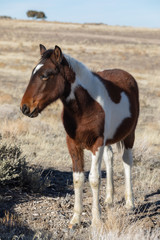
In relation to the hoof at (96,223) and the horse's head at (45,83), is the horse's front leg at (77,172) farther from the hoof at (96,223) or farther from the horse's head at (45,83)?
→ the horse's head at (45,83)

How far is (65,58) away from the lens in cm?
394

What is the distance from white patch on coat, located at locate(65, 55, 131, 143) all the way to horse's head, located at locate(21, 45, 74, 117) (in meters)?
0.17

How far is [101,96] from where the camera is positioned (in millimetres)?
4285

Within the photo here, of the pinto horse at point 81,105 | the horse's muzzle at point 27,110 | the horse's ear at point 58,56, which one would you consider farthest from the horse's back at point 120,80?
the horse's muzzle at point 27,110

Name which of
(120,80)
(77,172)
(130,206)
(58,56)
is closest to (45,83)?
(58,56)

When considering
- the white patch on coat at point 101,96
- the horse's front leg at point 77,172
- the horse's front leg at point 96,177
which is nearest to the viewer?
the white patch on coat at point 101,96

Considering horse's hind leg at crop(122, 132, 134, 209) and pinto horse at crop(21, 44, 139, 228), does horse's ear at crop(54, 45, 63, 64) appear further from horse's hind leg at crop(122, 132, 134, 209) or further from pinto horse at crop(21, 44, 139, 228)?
horse's hind leg at crop(122, 132, 134, 209)

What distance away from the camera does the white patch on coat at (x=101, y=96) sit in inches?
159

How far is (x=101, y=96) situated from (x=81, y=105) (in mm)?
322

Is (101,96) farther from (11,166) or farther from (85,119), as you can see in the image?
(11,166)

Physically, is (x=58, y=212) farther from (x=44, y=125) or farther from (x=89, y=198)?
(x=44, y=125)

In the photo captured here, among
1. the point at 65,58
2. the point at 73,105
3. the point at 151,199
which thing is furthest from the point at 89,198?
the point at 65,58

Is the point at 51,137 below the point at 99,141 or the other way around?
below

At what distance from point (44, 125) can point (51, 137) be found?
3.32 feet
